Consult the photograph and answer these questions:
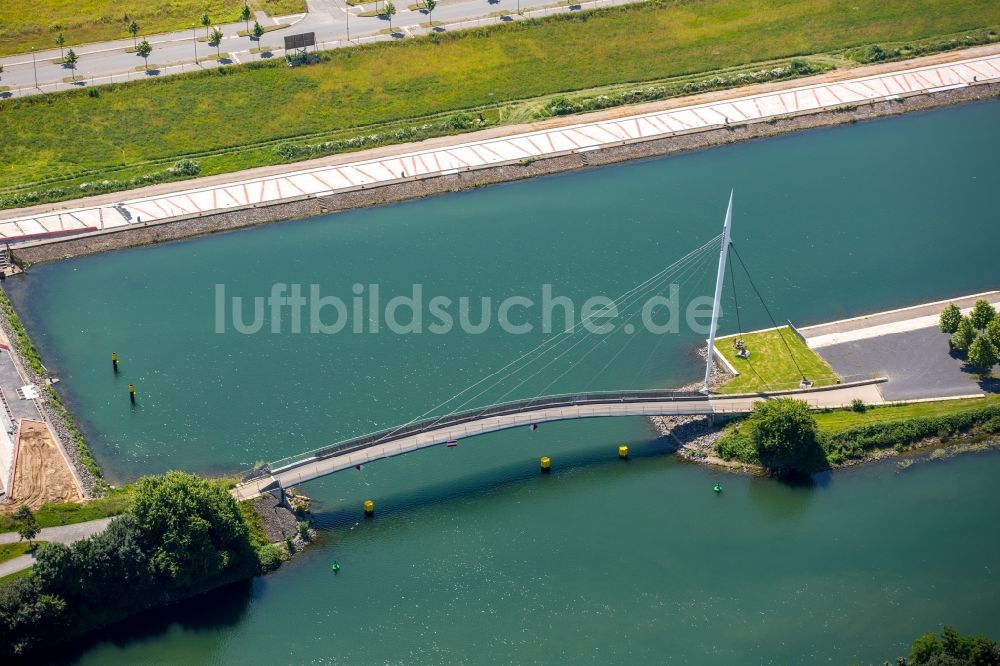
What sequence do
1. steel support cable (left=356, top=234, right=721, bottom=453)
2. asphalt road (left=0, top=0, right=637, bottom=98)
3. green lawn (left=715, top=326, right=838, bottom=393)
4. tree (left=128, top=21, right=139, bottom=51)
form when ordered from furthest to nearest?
tree (left=128, top=21, right=139, bottom=51) → asphalt road (left=0, top=0, right=637, bottom=98) → green lawn (left=715, top=326, right=838, bottom=393) → steel support cable (left=356, top=234, right=721, bottom=453)

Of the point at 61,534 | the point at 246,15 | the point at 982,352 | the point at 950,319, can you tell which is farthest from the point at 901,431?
the point at 246,15

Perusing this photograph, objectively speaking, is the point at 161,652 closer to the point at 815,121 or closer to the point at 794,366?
the point at 794,366

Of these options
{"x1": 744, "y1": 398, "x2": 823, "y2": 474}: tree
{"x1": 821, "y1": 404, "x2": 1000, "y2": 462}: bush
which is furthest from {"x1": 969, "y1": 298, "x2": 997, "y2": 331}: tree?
{"x1": 744, "y1": 398, "x2": 823, "y2": 474}: tree

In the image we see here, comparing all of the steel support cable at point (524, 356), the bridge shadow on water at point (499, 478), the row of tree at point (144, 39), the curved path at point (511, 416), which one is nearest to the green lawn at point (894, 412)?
the curved path at point (511, 416)

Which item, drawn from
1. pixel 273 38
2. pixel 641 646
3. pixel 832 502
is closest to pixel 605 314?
pixel 832 502

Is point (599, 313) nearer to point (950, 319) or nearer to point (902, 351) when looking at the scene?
point (902, 351)

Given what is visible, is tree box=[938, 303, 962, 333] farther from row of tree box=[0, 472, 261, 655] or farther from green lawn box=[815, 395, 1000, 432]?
row of tree box=[0, 472, 261, 655]
